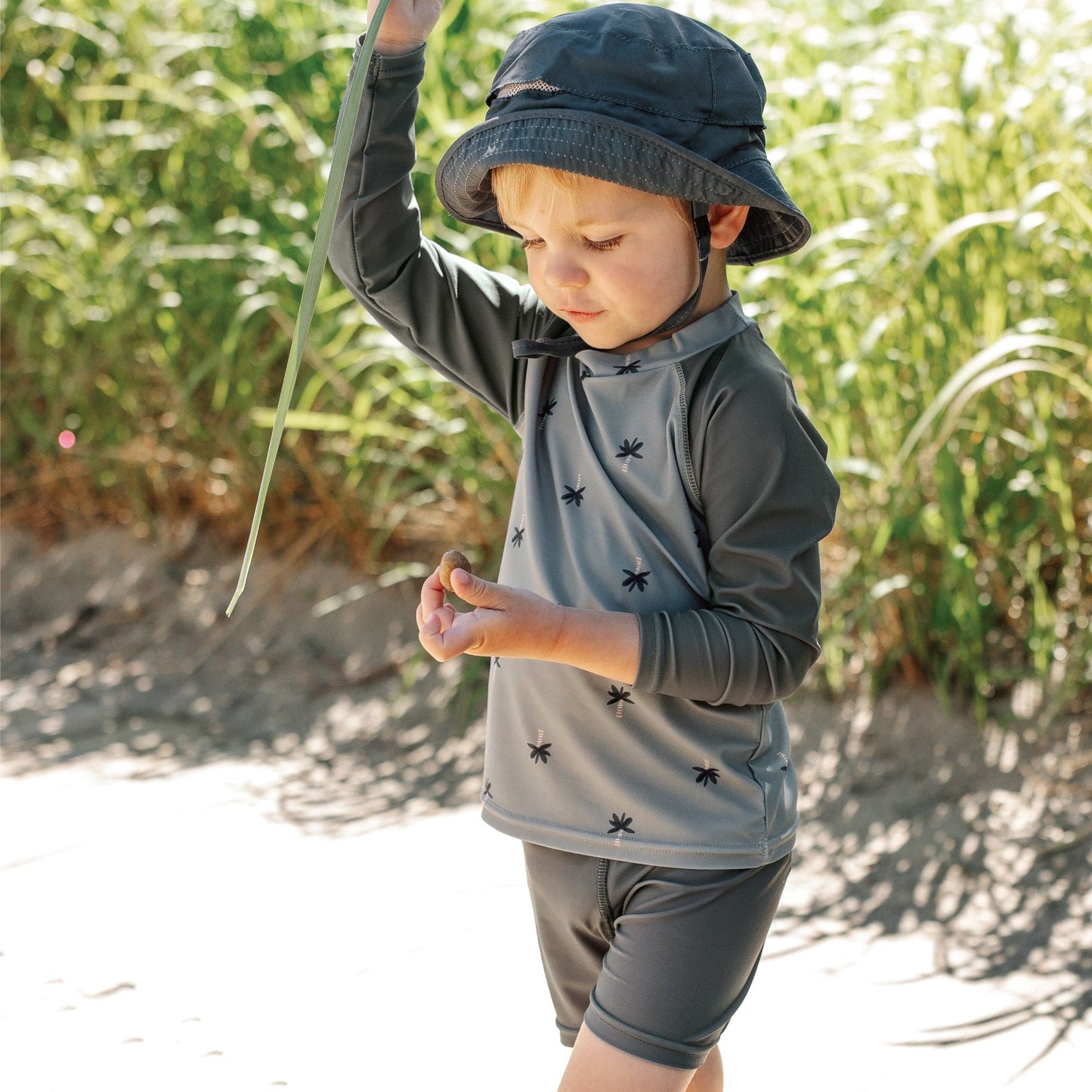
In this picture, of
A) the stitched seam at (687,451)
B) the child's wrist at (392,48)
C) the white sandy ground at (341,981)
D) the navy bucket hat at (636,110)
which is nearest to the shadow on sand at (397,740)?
the white sandy ground at (341,981)

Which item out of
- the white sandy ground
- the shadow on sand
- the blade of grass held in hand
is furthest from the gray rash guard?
the shadow on sand

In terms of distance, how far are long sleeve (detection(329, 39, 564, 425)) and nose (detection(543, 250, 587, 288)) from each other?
0.21m

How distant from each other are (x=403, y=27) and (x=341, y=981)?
4.39 ft

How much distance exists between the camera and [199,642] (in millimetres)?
3336

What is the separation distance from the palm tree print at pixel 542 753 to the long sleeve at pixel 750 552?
16cm

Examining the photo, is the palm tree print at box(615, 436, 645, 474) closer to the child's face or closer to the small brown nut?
the child's face

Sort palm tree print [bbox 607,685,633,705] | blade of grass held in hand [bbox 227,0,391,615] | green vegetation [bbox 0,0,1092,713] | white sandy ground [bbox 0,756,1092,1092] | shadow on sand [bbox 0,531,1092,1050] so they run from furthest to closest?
green vegetation [bbox 0,0,1092,713] < shadow on sand [bbox 0,531,1092,1050] < white sandy ground [bbox 0,756,1092,1092] < palm tree print [bbox 607,685,633,705] < blade of grass held in hand [bbox 227,0,391,615]

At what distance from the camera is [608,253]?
1123 mm

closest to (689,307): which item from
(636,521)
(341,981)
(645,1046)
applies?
(636,521)

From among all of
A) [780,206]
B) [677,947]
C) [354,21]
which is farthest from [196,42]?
[677,947]

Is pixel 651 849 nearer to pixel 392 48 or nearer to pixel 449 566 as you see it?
pixel 449 566

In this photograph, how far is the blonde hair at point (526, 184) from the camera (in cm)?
111

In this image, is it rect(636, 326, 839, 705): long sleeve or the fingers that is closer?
the fingers

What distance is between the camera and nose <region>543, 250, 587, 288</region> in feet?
3.67
